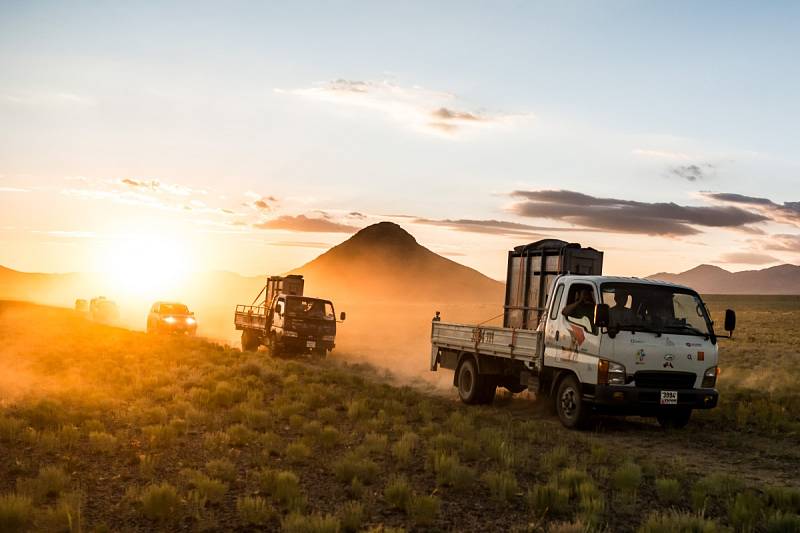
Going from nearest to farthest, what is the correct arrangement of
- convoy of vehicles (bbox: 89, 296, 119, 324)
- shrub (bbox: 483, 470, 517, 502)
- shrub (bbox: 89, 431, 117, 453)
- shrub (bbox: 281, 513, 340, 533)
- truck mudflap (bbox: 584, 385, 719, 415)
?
1. shrub (bbox: 281, 513, 340, 533)
2. shrub (bbox: 483, 470, 517, 502)
3. shrub (bbox: 89, 431, 117, 453)
4. truck mudflap (bbox: 584, 385, 719, 415)
5. convoy of vehicles (bbox: 89, 296, 119, 324)

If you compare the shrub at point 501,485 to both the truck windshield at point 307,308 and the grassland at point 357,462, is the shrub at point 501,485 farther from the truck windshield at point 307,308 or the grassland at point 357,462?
the truck windshield at point 307,308

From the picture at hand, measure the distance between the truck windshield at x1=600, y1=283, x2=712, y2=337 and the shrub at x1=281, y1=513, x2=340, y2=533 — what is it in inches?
287

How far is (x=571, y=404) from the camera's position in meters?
13.9

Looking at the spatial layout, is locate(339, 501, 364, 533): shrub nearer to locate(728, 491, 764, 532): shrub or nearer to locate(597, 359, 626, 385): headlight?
Result: locate(728, 491, 764, 532): shrub

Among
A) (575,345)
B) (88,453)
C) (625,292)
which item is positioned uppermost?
(625,292)

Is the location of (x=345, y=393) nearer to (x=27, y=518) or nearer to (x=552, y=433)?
(x=552, y=433)

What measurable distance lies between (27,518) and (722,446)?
10.9 metres

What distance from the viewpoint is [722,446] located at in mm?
13336

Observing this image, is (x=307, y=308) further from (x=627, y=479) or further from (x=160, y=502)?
(x=160, y=502)

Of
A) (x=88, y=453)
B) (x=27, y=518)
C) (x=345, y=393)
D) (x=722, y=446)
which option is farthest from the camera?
Answer: (x=345, y=393)

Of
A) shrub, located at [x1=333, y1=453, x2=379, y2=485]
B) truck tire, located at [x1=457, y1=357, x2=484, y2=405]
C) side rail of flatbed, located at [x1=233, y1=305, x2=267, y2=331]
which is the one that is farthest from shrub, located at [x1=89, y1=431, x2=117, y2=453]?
side rail of flatbed, located at [x1=233, y1=305, x2=267, y2=331]

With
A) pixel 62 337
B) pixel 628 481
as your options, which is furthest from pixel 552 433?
pixel 62 337

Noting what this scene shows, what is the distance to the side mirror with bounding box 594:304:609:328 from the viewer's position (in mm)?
12680

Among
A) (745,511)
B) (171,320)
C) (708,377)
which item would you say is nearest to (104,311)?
(171,320)
